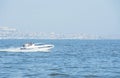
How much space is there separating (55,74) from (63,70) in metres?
5.08

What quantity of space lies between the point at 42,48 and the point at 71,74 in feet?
152

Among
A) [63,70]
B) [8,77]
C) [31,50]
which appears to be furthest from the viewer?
[31,50]

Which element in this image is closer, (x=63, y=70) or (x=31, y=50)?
(x=63, y=70)

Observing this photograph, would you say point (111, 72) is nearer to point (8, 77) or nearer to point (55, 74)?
point (55, 74)

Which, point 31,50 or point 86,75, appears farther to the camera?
point 31,50

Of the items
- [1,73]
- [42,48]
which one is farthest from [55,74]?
[42,48]

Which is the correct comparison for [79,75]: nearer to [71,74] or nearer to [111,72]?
[71,74]

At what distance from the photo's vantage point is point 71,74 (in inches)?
2063

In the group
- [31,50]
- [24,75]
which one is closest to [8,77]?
[24,75]

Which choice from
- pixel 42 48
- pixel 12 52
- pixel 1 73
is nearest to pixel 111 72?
pixel 1 73

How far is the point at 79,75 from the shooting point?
51.3m

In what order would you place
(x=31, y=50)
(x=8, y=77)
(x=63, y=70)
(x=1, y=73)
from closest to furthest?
(x=8, y=77), (x=1, y=73), (x=63, y=70), (x=31, y=50)

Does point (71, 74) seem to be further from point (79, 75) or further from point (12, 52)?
point (12, 52)

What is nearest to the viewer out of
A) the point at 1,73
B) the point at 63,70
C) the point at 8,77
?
the point at 8,77
